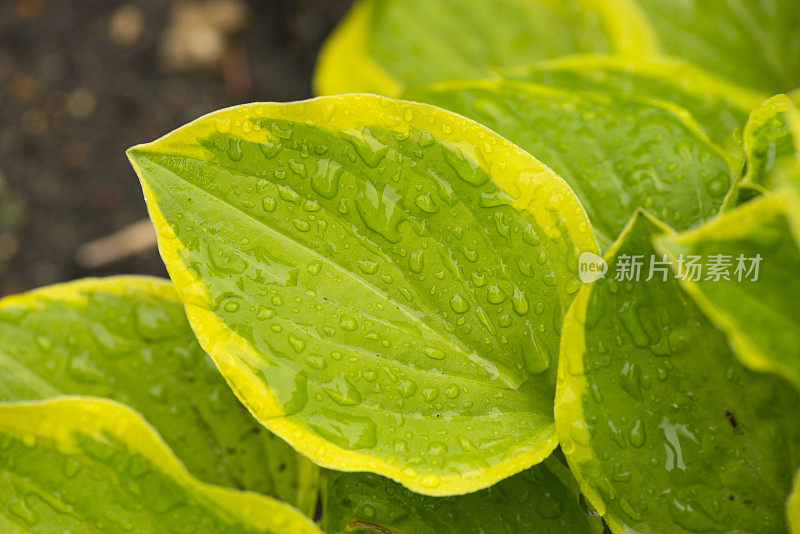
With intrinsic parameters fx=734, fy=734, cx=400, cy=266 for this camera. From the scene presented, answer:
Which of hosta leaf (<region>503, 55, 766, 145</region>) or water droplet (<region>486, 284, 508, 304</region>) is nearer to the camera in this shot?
water droplet (<region>486, 284, 508, 304</region>)

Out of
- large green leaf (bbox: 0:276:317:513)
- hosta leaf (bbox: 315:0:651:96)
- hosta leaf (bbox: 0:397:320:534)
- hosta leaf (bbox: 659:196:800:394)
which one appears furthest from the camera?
hosta leaf (bbox: 315:0:651:96)

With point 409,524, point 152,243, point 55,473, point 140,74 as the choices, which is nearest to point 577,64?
point 409,524

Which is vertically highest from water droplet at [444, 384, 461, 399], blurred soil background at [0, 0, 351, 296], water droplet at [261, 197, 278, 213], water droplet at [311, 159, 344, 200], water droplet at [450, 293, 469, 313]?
water droplet at [311, 159, 344, 200]

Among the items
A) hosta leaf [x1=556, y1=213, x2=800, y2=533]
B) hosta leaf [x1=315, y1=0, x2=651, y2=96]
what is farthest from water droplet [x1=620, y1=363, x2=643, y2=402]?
hosta leaf [x1=315, y1=0, x2=651, y2=96]

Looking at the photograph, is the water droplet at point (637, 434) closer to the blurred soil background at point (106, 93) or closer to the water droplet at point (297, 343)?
the water droplet at point (297, 343)

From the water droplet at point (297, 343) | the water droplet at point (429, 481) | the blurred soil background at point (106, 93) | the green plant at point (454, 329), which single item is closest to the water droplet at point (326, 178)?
the green plant at point (454, 329)

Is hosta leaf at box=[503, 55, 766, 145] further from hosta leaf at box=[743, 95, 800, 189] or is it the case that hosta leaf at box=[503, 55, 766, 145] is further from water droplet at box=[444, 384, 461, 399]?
water droplet at box=[444, 384, 461, 399]

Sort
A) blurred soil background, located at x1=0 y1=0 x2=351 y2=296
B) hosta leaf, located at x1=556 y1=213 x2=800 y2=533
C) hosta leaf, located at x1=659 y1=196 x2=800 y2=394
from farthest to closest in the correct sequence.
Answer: blurred soil background, located at x1=0 y1=0 x2=351 y2=296 → hosta leaf, located at x1=556 y1=213 x2=800 y2=533 → hosta leaf, located at x1=659 y1=196 x2=800 y2=394

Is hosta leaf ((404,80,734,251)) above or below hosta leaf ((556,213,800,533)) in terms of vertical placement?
above
